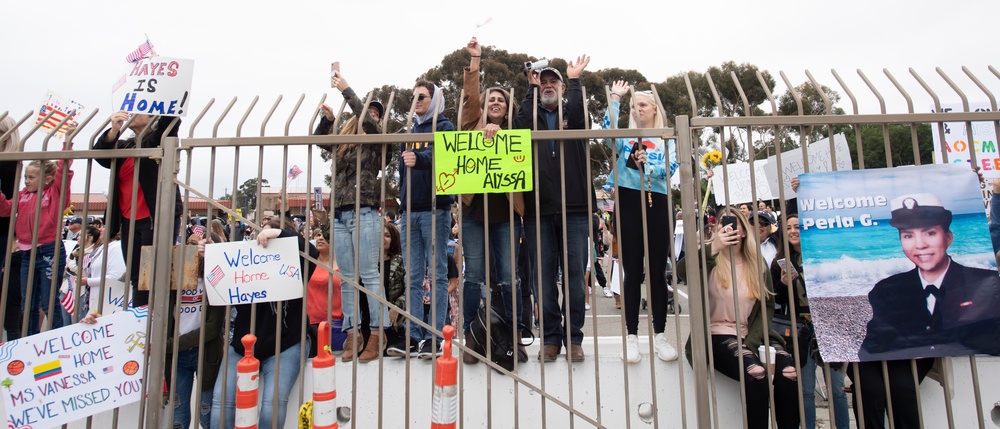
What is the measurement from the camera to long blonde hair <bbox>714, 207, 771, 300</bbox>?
3.70 m

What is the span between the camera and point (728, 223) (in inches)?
143

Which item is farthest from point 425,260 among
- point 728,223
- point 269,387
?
point 728,223

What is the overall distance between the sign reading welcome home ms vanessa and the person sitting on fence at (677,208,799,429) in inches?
47.6

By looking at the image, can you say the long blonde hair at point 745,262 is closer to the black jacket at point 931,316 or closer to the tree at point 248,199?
the black jacket at point 931,316

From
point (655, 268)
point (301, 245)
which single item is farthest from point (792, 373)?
point (301, 245)

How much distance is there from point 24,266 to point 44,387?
243 centimetres

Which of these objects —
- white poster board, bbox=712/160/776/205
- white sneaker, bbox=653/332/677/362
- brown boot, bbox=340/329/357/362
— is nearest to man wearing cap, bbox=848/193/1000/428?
white sneaker, bbox=653/332/677/362

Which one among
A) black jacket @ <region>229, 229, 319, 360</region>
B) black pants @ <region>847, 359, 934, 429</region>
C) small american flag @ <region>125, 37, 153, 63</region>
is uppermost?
small american flag @ <region>125, 37, 153, 63</region>

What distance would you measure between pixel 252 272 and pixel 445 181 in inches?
52.5

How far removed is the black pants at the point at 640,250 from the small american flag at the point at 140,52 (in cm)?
349

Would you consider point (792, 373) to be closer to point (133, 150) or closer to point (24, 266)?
point (133, 150)

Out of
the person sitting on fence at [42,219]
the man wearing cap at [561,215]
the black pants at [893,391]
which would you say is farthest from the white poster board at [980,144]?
the person sitting on fence at [42,219]

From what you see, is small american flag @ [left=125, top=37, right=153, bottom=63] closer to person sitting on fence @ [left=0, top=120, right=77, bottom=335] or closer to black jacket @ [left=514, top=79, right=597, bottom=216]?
person sitting on fence @ [left=0, top=120, right=77, bottom=335]

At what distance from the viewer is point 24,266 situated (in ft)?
17.4
